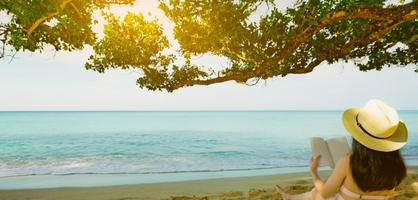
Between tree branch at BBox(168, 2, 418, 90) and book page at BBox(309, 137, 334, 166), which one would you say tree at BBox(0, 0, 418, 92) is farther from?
book page at BBox(309, 137, 334, 166)

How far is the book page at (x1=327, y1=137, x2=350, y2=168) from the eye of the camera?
3938 mm

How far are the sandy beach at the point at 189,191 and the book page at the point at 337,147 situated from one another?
434cm

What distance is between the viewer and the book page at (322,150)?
3.94 meters

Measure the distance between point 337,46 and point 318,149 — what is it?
4.98 m

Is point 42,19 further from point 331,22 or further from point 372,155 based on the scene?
point 372,155

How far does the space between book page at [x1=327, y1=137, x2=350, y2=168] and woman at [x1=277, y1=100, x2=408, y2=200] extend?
0.41 m

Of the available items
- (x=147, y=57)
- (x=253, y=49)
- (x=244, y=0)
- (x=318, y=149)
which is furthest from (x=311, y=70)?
(x=318, y=149)

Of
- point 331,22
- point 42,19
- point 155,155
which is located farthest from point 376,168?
point 155,155

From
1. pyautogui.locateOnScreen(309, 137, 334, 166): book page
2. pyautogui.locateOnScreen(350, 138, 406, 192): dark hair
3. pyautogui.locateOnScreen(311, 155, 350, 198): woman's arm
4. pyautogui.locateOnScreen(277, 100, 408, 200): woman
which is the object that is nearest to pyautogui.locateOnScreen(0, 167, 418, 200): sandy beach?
pyautogui.locateOnScreen(309, 137, 334, 166): book page

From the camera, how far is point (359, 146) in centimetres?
334

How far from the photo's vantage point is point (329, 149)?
13.1 ft

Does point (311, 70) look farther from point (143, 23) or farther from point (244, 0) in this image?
point (143, 23)

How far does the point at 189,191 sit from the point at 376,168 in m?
7.44

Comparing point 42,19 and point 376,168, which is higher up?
point 42,19
